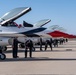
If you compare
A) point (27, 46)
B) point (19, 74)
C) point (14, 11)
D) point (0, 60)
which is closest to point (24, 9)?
point (14, 11)

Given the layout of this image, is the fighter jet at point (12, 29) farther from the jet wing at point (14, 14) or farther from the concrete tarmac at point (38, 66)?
the concrete tarmac at point (38, 66)

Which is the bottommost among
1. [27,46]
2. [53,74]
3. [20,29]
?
[53,74]

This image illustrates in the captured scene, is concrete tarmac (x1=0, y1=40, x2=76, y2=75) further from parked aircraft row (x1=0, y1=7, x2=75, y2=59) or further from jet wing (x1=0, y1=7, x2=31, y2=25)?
jet wing (x1=0, y1=7, x2=31, y2=25)

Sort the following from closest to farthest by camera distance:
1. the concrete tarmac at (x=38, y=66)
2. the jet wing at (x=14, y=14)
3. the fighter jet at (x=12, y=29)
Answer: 1. the concrete tarmac at (x=38, y=66)
2. the fighter jet at (x=12, y=29)
3. the jet wing at (x=14, y=14)

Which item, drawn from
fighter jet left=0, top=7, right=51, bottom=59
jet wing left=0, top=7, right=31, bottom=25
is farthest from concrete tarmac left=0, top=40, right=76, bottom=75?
jet wing left=0, top=7, right=31, bottom=25

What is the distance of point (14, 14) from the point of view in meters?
25.2

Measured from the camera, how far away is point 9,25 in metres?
28.5

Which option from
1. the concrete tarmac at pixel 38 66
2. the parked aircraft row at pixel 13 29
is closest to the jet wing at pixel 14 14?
the parked aircraft row at pixel 13 29

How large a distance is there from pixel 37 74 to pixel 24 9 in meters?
12.1

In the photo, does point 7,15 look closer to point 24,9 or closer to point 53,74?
point 24,9

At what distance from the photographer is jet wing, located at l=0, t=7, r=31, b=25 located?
2481 centimetres

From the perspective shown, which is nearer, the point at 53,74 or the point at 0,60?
the point at 53,74

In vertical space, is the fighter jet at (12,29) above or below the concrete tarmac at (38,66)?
above

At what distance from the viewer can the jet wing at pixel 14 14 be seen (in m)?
24.8
